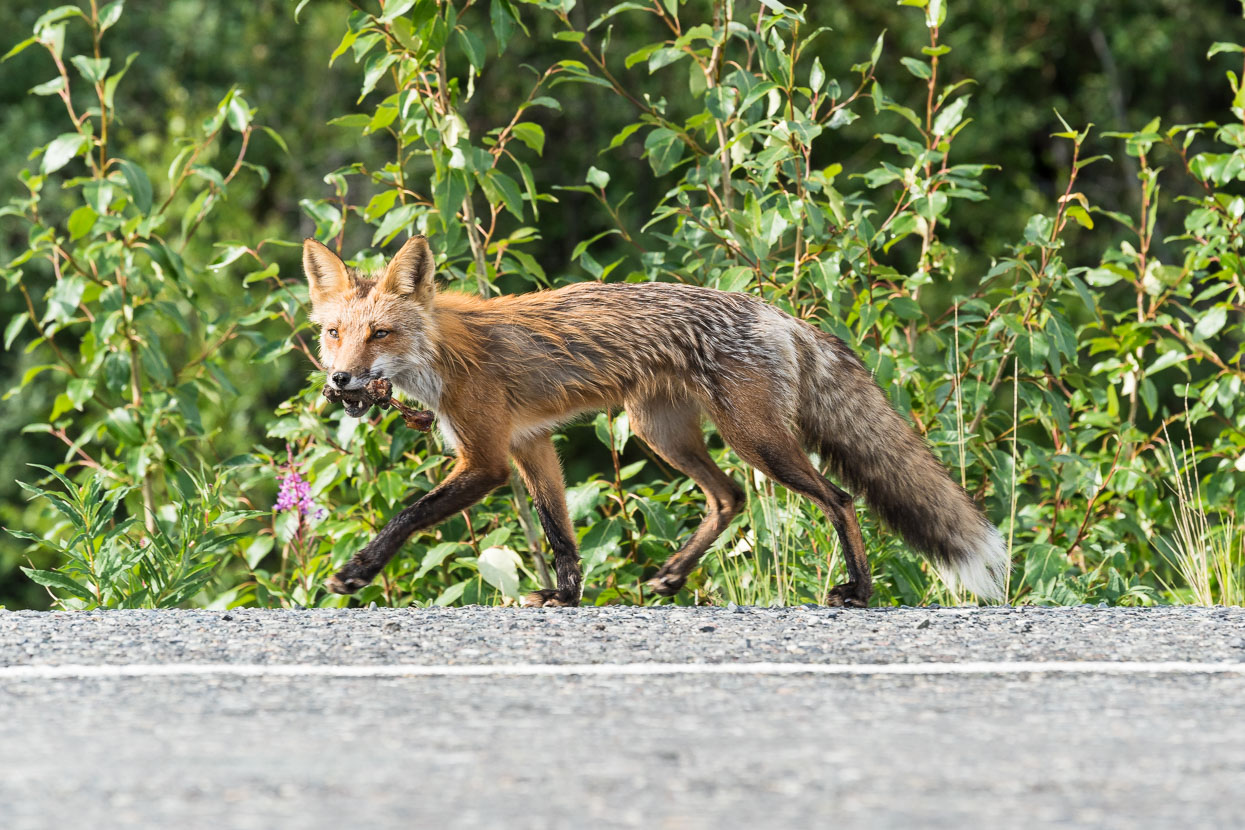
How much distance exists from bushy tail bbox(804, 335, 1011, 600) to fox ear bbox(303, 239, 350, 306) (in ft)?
6.38

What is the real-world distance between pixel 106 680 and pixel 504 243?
338cm

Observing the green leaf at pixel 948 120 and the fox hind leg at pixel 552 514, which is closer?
the fox hind leg at pixel 552 514

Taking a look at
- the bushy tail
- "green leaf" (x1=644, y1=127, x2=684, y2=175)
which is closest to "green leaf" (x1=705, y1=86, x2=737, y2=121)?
"green leaf" (x1=644, y1=127, x2=684, y2=175)

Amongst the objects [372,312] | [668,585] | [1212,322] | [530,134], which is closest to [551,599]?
[668,585]

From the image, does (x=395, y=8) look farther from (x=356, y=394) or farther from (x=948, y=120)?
(x=948, y=120)

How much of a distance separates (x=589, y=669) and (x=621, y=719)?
0.56m

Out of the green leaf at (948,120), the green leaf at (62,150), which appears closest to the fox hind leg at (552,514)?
the green leaf at (948,120)

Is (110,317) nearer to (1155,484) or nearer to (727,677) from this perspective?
(727,677)

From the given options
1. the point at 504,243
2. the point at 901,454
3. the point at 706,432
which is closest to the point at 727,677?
the point at 901,454

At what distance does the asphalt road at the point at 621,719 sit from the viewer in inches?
109

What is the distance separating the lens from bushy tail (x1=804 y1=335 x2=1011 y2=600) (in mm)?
5816

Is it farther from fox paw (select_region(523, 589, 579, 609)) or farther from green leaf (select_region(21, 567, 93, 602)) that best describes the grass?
green leaf (select_region(21, 567, 93, 602))

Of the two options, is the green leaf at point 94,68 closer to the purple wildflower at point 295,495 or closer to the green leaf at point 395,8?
the green leaf at point 395,8

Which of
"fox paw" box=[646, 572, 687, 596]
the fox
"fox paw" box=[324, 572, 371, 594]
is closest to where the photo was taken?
"fox paw" box=[324, 572, 371, 594]
